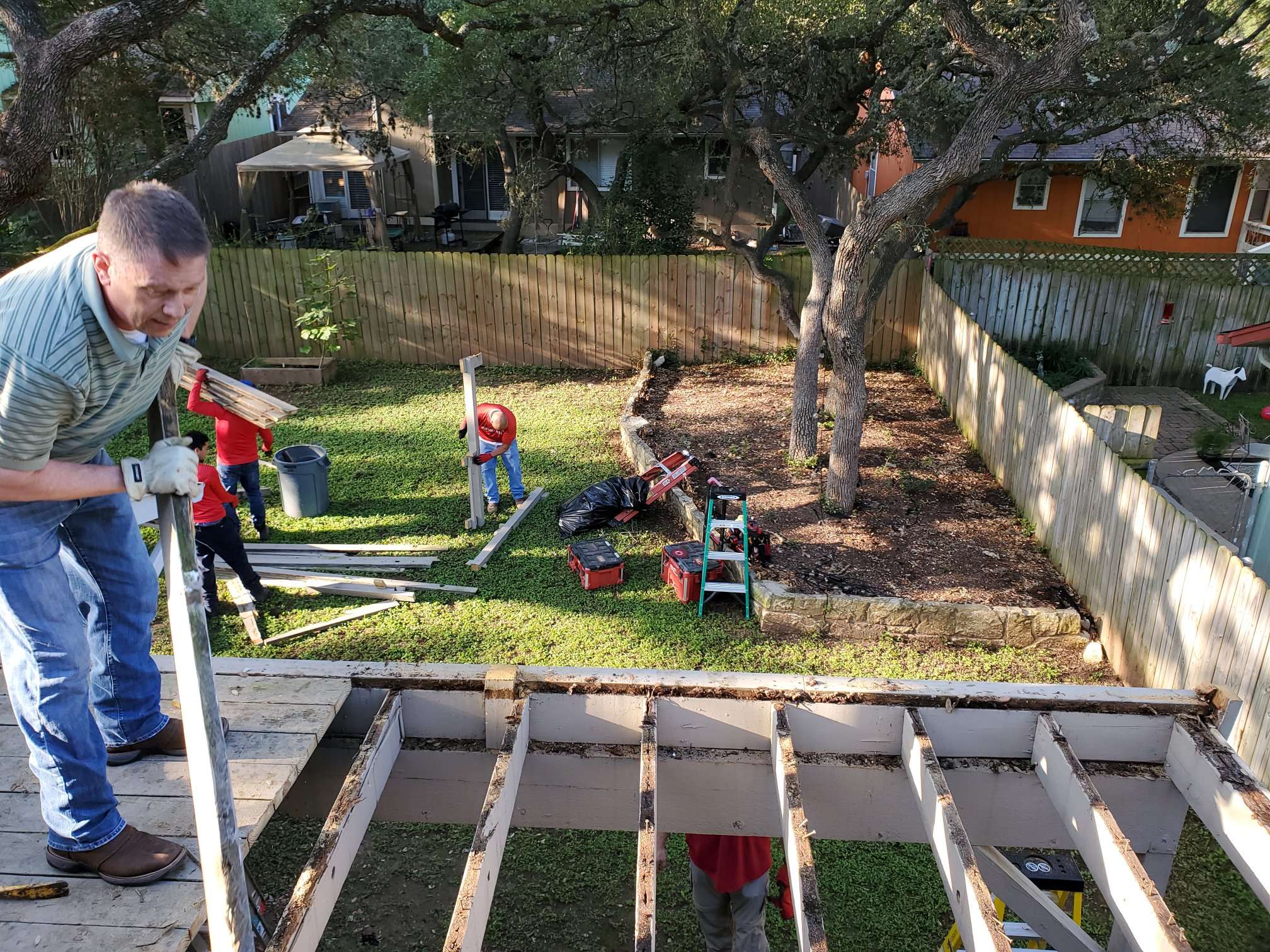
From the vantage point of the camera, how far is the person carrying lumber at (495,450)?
8.98m

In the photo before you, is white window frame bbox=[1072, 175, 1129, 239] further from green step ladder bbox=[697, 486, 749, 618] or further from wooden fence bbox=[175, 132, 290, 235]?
wooden fence bbox=[175, 132, 290, 235]

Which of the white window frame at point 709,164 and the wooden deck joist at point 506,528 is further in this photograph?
the white window frame at point 709,164

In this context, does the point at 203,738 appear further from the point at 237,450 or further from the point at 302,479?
the point at 302,479

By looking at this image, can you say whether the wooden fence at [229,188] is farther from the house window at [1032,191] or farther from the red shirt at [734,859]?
the red shirt at [734,859]

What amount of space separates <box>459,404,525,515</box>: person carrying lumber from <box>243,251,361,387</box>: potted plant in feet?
17.2

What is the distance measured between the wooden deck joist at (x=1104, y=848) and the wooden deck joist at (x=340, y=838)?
7.65ft

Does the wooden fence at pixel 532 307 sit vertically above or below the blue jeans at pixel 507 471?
above

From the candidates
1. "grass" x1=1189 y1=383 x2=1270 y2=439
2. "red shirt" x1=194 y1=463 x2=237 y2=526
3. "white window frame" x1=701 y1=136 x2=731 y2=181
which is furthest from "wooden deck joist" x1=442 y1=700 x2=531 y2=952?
"white window frame" x1=701 y1=136 x2=731 y2=181

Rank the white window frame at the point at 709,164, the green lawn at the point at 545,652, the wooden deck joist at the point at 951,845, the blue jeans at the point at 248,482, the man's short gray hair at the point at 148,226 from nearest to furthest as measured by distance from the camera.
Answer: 1. the man's short gray hair at the point at 148,226
2. the wooden deck joist at the point at 951,845
3. the green lawn at the point at 545,652
4. the blue jeans at the point at 248,482
5. the white window frame at the point at 709,164

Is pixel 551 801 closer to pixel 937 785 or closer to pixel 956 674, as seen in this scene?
pixel 937 785

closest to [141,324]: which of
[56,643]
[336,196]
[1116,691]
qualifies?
[56,643]

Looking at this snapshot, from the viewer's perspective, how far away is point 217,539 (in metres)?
7.31

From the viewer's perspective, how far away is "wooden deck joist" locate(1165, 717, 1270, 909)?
2.80 metres

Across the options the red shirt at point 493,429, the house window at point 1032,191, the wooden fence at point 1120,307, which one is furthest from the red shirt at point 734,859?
the house window at point 1032,191
